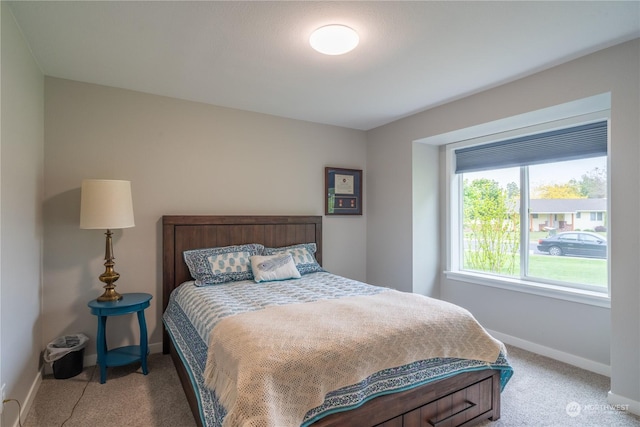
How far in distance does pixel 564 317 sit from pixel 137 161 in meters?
4.15

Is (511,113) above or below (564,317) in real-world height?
above

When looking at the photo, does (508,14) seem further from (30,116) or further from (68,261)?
(68,261)

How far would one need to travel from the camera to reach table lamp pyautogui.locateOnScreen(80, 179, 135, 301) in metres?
2.49

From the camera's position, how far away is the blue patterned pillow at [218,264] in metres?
2.96

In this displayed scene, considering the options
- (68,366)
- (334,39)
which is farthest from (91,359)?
(334,39)

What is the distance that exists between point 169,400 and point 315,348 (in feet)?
4.65

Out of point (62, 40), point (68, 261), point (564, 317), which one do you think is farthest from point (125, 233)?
point (564, 317)

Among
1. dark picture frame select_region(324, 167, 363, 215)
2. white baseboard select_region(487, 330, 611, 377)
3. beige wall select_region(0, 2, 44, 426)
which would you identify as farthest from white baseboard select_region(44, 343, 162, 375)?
white baseboard select_region(487, 330, 611, 377)

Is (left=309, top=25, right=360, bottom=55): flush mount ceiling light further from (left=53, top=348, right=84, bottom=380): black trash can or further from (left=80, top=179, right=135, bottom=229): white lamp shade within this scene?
(left=53, top=348, right=84, bottom=380): black trash can

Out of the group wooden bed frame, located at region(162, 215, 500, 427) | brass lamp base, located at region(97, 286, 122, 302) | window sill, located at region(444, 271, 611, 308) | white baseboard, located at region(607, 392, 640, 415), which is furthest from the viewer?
window sill, located at region(444, 271, 611, 308)

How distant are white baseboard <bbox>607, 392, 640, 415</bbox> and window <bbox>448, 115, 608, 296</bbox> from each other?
0.90 meters

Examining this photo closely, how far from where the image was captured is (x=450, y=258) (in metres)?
3.98

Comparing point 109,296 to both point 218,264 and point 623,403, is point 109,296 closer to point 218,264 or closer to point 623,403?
point 218,264

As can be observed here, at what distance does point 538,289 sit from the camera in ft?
10.2
